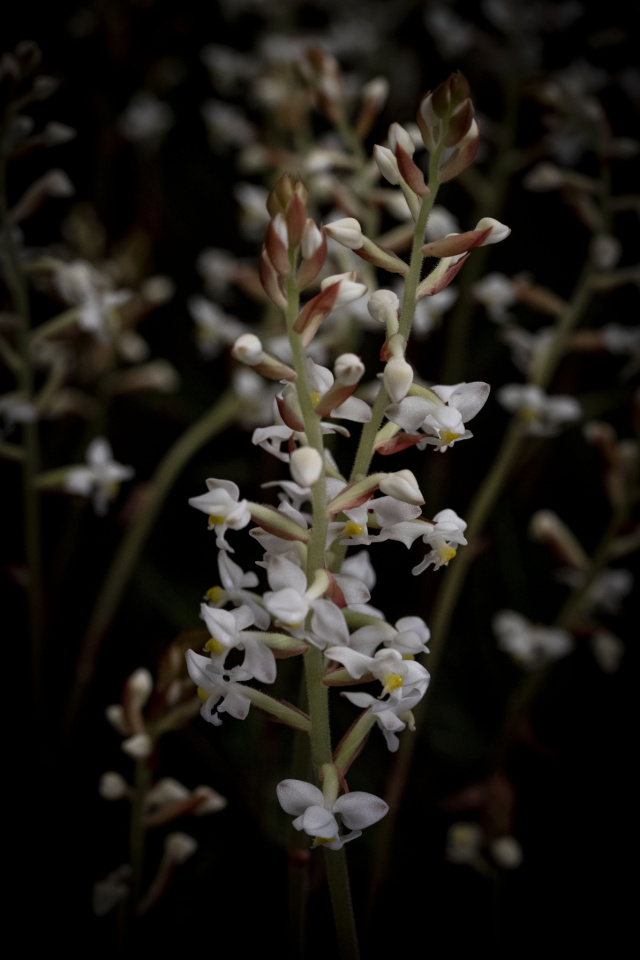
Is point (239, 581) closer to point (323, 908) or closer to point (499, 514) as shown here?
point (323, 908)

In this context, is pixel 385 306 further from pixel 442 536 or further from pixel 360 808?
pixel 360 808

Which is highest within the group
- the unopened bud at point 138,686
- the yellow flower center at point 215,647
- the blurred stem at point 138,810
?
the yellow flower center at point 215,647

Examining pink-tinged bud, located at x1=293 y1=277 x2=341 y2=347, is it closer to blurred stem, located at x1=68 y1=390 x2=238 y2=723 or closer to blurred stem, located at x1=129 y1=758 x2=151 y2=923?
blurred stem, located at x1=129 y1=758 x2=151 y2=923

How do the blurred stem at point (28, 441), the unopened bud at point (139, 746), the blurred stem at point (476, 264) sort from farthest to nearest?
the blurred stem at point (476, 264) → the blurred stem at point (28, 441) → the unopened bud at point (139, 746)

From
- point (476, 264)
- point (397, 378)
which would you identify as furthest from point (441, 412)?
point (476, 264)

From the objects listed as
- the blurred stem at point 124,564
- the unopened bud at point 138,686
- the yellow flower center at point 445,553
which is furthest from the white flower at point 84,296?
the yellow flower center at point 445,553

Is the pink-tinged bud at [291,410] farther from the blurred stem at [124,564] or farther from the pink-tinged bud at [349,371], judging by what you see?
the blurred stem at [124,564]
